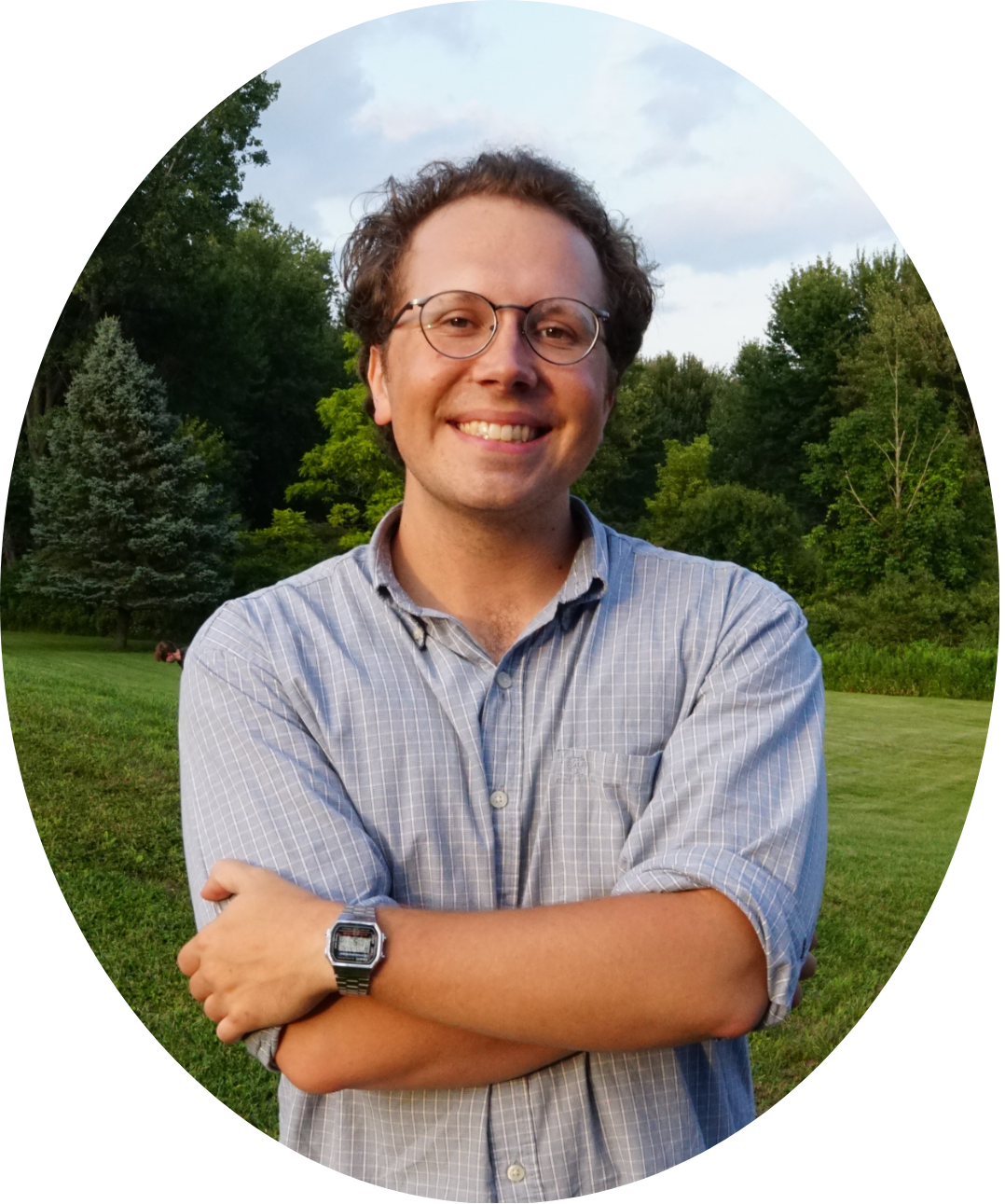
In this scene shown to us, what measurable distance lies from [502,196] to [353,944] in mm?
1255

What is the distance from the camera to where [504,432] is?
1.77 meters

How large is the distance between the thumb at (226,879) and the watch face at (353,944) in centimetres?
18

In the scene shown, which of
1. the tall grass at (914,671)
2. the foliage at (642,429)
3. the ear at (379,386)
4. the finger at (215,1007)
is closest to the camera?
the finger at (215,1007)

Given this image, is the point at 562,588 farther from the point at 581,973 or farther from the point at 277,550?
the point at 277,550

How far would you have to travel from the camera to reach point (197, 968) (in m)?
1.62

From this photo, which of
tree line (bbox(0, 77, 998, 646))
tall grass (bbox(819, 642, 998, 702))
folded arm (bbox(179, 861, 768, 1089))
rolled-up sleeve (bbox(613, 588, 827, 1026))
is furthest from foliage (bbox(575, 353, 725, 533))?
folded arm (bbox(179, 861, 768, 1089))

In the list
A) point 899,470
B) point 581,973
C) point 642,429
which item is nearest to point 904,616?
point 899,470

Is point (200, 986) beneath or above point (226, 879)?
beneath

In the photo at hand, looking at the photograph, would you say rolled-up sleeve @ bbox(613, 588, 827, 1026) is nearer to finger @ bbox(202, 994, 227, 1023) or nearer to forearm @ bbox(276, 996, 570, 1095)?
forearm @ bbox(276, 996, 570, 1095)

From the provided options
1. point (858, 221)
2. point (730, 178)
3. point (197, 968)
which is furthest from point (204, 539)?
point (858, 221)

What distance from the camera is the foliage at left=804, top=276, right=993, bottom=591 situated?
110 inches

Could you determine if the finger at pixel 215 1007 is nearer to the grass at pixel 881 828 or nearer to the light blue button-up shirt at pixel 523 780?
the light blue button-up shirt at pixel 523 780

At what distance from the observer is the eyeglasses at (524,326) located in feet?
5.88

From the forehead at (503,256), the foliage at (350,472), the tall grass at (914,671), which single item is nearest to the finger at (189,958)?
the forehead at (503,256)
